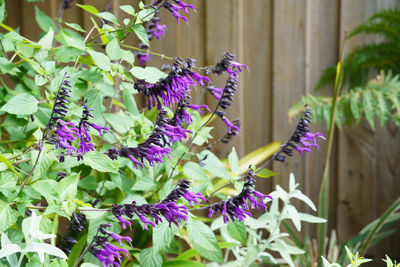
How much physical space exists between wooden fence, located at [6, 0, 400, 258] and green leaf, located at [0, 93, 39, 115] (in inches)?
51.1

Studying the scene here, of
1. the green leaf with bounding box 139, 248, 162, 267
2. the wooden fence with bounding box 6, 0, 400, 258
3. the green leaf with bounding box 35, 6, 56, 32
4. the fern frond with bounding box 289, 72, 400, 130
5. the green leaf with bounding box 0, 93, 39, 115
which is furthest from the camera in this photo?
the wooden fence with bounding box 6, 0, 400, 258

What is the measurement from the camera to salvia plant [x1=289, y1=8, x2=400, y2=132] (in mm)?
1854

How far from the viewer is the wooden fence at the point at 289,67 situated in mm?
2215

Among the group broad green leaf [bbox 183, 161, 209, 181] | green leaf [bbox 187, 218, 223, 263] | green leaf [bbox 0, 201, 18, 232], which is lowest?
green leaf [bbox 187, 218, 223, 263]

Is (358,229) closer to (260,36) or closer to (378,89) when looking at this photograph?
(378,89)

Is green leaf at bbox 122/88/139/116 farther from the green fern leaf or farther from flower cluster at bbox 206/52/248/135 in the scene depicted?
the green fern leaf

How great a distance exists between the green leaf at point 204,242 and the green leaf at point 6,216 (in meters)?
0.36

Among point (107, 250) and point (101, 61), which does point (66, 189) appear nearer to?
point (107, 250)

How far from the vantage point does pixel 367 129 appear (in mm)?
2232

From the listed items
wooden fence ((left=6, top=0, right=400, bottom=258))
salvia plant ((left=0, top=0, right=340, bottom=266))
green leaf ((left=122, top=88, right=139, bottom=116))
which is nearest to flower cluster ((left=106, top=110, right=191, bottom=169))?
salvia plant ((left=0, top=0, right=340, bottom=266))

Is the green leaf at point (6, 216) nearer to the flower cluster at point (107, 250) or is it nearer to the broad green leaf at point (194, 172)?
the flower cluster at point (107, 250)

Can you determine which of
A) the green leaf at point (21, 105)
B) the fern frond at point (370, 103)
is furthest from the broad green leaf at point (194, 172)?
the fern frond at point (370, 103)

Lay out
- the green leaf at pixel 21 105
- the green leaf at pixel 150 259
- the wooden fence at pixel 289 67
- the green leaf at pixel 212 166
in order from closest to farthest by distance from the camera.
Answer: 1. the green leaf at pixel 21 105
2. the green leaf at pixel 150 259
3. the green leaf at pixel 212 166
4. the wooden fence at pixel 289 67

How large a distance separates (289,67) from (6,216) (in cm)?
163
